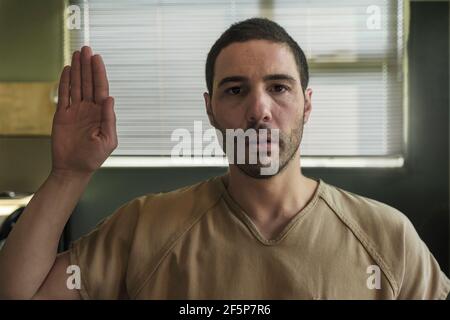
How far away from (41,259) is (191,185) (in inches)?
9.2

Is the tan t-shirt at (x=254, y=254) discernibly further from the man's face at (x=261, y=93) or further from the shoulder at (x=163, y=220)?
the man's face at (x=261, y=93)

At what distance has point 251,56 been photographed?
0.62 metres

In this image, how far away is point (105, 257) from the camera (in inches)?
26.1

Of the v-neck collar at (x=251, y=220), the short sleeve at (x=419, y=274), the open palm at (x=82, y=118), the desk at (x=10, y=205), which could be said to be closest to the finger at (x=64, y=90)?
the open palm at (x=82, y=118)

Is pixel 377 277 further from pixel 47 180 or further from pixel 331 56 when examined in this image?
pixel 47 180

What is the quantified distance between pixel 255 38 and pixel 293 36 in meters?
0.07

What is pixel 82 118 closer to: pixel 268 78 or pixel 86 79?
pixel 86 79

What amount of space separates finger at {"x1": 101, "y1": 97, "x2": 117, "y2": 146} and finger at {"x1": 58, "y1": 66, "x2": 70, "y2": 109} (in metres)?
0.05

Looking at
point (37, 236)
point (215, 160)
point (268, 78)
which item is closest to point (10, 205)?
point (37, 236)

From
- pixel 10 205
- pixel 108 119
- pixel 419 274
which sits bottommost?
pixel 419 274

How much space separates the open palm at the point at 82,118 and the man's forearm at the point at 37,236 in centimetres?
3

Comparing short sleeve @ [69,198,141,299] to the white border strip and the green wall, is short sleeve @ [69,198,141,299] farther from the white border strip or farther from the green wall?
the green wall

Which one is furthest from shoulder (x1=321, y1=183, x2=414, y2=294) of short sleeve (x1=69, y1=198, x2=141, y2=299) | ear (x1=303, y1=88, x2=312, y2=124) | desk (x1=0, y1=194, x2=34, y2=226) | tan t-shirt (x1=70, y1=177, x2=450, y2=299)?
desk (x1=0, y1=194, x2=34, y2=226)
